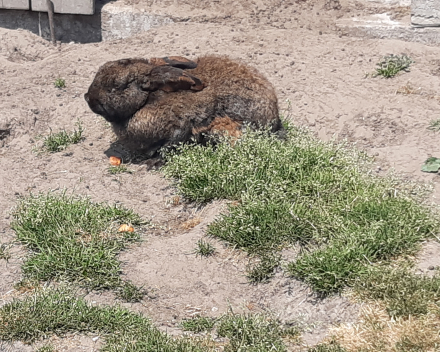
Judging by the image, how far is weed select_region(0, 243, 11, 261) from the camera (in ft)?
17.2

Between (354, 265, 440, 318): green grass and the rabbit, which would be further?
the rabbit

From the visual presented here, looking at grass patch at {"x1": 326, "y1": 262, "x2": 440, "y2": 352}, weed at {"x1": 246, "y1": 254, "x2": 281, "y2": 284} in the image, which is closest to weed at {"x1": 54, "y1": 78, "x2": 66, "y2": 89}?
weed at {"x1": 246, "y1": 254, "x2": 281, "y2": 284}

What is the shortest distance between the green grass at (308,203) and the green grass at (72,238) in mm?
852

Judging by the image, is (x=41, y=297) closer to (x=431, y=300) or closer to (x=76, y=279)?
(x=76, y=279)

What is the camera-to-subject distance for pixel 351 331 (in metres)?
4.22

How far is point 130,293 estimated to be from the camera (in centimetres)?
478

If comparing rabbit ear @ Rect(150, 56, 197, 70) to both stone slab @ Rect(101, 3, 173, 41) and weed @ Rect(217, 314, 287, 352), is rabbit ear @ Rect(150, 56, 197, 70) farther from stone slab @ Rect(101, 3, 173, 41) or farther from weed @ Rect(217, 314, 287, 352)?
weed @ Rect(217, 314, 287, 352)

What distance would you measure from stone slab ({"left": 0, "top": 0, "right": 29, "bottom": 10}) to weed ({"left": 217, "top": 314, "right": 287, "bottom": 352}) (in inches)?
304

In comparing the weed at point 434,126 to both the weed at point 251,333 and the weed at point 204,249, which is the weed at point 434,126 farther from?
the weed at point 251,333

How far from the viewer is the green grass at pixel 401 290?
4.22 m

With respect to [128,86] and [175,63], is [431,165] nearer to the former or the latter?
[175,63]

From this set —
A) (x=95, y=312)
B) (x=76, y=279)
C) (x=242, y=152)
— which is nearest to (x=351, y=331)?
(x=95, y=312)

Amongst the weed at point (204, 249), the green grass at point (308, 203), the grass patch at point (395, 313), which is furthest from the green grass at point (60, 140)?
the grass patch at point (395, 313)

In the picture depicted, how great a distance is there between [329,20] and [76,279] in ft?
22.1
